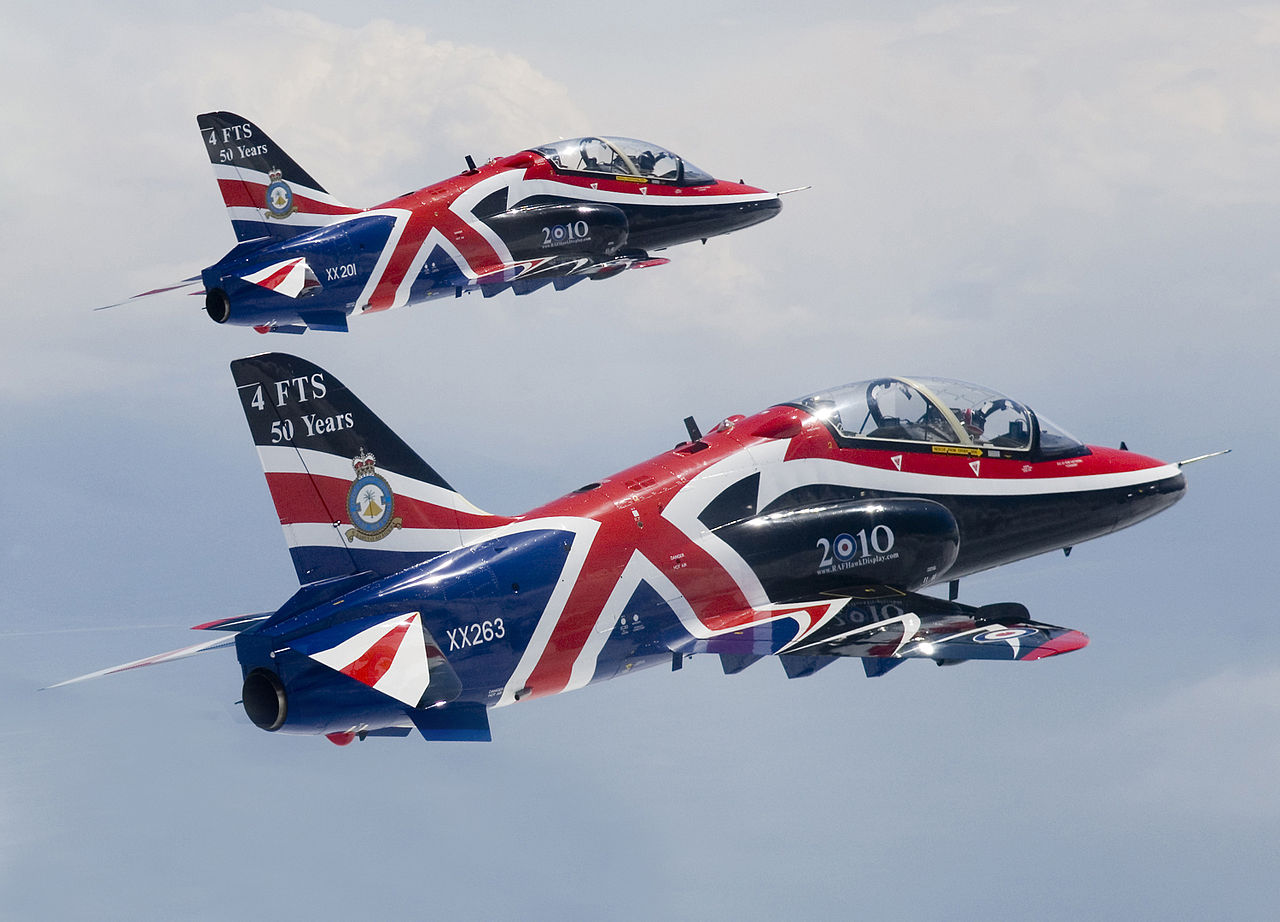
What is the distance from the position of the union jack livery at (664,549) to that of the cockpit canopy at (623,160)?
12034 mm

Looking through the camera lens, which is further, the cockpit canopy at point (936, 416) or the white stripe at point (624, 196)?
the white stripe at point (624, 196)

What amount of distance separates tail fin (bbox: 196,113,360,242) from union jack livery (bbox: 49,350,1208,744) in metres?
11.2

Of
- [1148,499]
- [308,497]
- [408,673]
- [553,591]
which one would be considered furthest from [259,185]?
[1148,499]

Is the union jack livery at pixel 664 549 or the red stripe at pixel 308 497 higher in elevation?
the red stripe at pixel 308 497

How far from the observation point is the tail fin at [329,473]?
19.8 metres

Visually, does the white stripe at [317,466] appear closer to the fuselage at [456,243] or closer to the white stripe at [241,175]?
the fuselage at [456,243]

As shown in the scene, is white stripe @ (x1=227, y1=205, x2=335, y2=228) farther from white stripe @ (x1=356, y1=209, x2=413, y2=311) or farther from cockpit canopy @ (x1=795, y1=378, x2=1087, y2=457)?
cockpit canopy @ (x1=795, y1=378, x2=1087, y2=457)

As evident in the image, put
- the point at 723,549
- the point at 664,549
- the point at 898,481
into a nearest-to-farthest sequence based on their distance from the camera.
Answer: the point at 664,549 < the point at 723,549 < the point at 898,481

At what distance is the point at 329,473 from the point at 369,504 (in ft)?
1.88

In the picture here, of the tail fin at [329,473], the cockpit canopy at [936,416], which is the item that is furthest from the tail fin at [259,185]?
the tail fin at [329,473]

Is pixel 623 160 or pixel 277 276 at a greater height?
pixel 623 160

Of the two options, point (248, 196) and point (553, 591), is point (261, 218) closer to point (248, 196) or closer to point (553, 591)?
point (248, 196)

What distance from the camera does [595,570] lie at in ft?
69.5

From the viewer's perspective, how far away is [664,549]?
21.8 m
